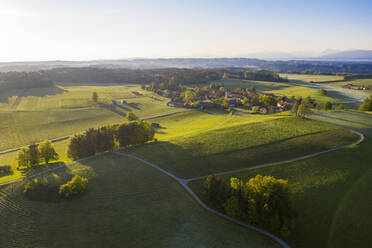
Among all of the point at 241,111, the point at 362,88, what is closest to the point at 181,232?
the point at 241,111

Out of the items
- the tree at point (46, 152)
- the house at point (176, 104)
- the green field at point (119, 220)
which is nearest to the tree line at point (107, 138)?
the tree at point (46, 152)

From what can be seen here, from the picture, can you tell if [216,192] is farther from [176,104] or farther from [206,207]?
[176,104]

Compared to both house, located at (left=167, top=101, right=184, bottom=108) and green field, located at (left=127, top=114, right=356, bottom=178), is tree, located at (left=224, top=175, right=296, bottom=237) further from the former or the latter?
house, located at (left=167, top=101, right=184, bottom=108)

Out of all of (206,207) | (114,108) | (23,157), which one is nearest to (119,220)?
(206,207)

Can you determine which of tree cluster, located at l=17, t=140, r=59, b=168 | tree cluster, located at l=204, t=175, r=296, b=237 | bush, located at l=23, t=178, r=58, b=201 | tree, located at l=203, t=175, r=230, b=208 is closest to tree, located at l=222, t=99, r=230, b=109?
tree cluster, located at l=204, t=175, r=296, b=237

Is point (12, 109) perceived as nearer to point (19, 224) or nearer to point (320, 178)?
point (19, 224)

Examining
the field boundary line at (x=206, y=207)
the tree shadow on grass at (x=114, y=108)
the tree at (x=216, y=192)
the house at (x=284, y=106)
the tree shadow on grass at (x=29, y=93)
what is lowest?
the field boundary line at (x=206, y=207)

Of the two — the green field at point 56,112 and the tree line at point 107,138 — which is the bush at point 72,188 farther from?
the green field at point 56,112
